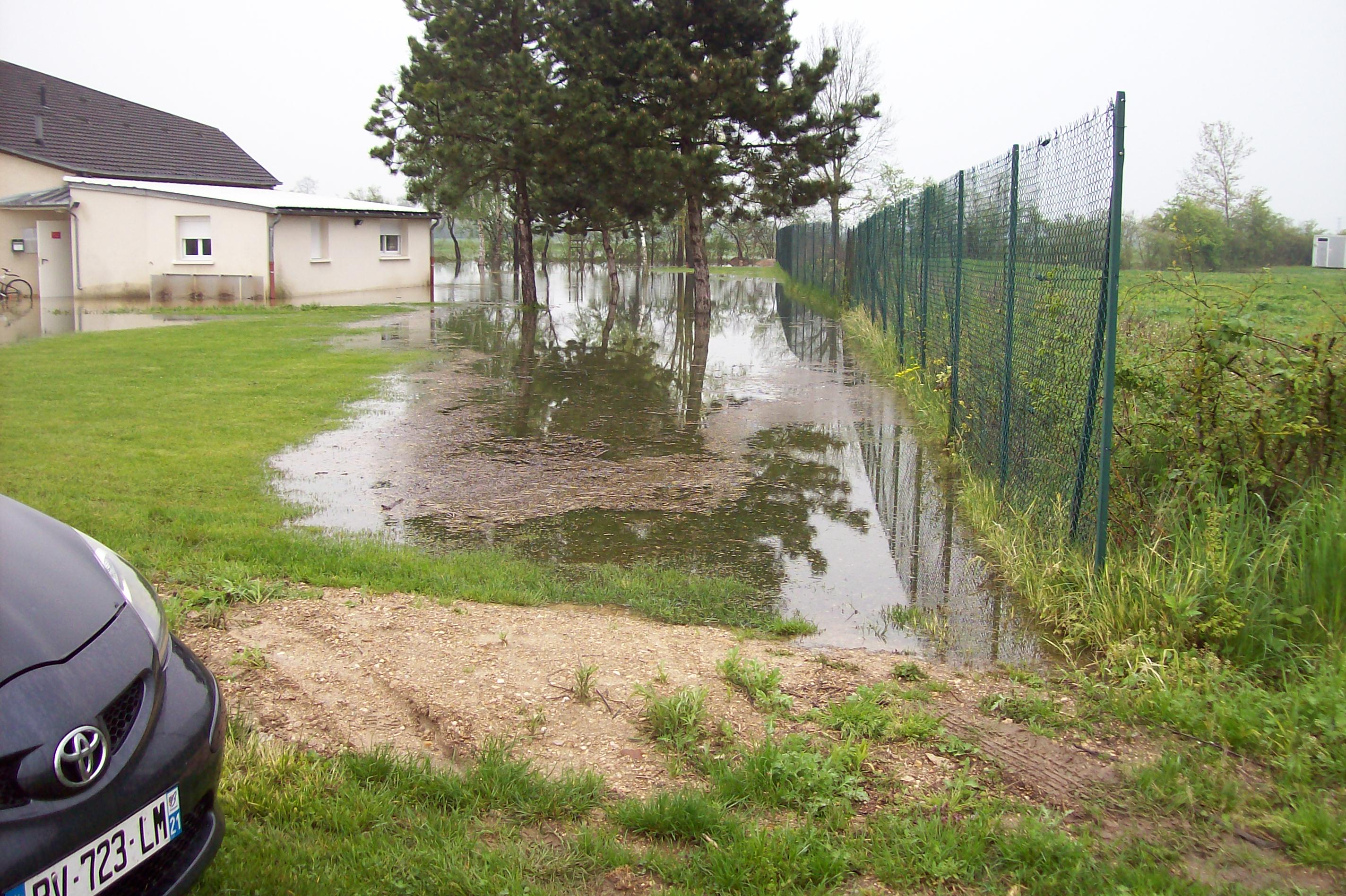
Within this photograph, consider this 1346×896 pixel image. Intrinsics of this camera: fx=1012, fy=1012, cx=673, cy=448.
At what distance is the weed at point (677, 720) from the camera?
3539mm

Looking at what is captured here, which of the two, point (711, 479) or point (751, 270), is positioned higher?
point (751, 270)

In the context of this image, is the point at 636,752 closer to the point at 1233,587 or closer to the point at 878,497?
the point at 1233,587

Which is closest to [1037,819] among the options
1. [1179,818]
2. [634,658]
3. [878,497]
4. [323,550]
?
[1179,818]

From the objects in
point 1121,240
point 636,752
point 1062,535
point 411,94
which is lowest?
Result: point 636,752

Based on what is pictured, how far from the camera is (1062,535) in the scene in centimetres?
538

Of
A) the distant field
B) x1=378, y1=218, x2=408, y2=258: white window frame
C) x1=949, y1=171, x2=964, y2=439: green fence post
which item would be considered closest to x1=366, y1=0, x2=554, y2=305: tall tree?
x1=378, y1=218, x2=408, y2=258: white window frame

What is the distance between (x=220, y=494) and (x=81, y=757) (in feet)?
17.1

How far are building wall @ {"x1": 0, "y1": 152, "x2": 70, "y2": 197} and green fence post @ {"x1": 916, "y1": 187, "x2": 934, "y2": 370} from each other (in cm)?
2586

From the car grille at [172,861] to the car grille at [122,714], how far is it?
265 mm

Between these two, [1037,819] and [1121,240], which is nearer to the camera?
[1037,819]

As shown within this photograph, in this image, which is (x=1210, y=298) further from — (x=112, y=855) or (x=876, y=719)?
(x=112, y=855)

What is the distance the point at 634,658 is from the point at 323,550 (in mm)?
2367

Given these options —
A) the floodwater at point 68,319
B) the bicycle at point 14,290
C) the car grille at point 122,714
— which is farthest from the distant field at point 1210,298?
the bicycle at point 14,290

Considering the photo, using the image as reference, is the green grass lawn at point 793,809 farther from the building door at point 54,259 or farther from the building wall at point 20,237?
the building wall at point 20,237
